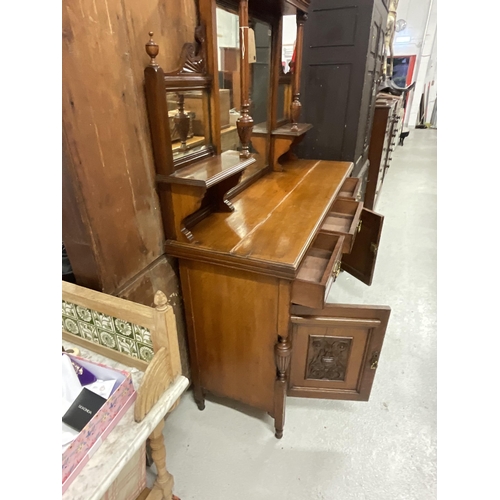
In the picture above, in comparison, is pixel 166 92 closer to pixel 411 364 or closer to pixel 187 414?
pixel 187 414

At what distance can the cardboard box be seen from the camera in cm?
64

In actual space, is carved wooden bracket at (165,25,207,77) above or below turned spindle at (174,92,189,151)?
above

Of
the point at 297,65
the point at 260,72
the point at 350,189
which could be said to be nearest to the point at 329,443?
A: the point at 350,189

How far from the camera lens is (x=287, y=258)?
998mm

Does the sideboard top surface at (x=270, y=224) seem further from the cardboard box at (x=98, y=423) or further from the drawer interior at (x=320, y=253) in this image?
the cardboard box at (x=98, y=423)

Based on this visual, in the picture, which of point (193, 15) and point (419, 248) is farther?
point (419, 248)

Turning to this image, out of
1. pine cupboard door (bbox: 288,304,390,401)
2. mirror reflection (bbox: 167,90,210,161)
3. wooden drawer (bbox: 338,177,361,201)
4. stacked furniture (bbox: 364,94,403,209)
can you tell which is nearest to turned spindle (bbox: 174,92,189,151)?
mirror reflection (bbox: 167,90,210,161)

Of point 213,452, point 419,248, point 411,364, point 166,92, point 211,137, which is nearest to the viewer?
point 166,92

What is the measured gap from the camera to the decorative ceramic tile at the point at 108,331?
84cm

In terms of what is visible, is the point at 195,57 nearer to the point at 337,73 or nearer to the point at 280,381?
the point at 280,381

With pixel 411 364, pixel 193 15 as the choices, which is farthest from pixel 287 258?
pixel 411 364

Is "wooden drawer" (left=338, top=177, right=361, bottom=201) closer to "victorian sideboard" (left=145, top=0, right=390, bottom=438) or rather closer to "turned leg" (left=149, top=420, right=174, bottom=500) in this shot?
"victorian sideboard" (left=145, top=0, right=390, bottom=438)

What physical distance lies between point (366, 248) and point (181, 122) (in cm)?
119
